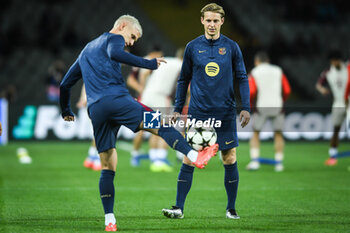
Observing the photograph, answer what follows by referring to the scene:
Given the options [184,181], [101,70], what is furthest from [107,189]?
[101,70]

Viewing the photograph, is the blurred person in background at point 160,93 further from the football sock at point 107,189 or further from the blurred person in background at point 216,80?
the football sock at point 107,189

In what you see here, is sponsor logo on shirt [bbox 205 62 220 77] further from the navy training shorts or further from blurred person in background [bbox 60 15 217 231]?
the navy training shorts

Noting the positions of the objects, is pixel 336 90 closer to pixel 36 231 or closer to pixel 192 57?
pixel 192 57

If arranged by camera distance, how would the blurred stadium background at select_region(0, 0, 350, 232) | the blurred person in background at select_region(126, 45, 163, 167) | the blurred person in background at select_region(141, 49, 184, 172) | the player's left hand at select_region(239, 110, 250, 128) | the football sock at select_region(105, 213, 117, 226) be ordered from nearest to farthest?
the football sock at select_region(105, 213, 117, 226) → the player's left hand at select_region(239, 110, 250, 128) → the blurred stadium background at select_region(0, 0, 350, 232) → the blurred person in background at select_region(126, 45, 163, 167) → the blurred person in background at select_region(141, 49, 184, 172)

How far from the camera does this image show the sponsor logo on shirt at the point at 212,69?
20.3 ft

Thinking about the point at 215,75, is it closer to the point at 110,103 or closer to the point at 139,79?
the point at 110,103

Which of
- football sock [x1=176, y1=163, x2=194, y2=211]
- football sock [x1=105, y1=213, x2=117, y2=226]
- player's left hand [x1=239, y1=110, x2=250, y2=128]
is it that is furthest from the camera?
football sock [x1=176, y1=163, x2=194, y2=211]

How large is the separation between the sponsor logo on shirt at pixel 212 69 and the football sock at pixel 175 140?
3.14 ft

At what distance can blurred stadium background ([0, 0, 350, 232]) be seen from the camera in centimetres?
681

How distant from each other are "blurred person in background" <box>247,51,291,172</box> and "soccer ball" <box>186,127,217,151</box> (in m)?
5.77

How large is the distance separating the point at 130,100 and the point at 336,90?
8391mm

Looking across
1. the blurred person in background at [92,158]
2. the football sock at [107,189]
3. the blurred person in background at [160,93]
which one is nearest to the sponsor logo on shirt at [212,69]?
the football sock at [107,189]

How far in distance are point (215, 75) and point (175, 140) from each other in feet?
3.50

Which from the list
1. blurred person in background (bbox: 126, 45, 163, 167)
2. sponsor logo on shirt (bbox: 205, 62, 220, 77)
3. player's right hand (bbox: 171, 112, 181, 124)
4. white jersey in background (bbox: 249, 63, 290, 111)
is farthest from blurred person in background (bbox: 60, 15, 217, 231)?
white jersey in background (bbox: 249, 63, 290, 111)
